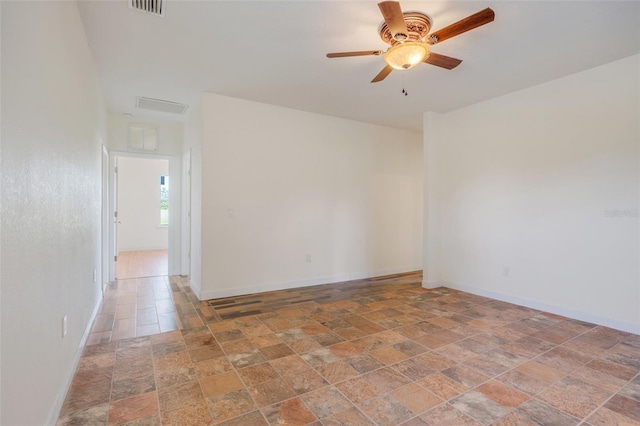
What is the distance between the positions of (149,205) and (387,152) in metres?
7.21

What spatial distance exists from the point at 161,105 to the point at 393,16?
3841mm

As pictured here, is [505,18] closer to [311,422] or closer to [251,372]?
[311,422]

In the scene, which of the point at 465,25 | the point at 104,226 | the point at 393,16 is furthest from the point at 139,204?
the point at 465,25

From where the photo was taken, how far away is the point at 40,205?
5.16 feet

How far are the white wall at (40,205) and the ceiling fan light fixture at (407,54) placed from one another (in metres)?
2.14

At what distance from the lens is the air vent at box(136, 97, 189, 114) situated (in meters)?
4.35

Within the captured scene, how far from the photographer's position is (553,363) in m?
2.50

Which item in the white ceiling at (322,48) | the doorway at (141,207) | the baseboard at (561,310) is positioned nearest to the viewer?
the white ceiling at (322,48)

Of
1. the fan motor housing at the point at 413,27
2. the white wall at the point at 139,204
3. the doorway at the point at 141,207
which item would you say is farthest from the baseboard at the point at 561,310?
the white wall at the point at 139,204

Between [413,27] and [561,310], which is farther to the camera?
[561,310]

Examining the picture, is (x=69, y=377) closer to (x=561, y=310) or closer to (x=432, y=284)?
(x=432, y=284)

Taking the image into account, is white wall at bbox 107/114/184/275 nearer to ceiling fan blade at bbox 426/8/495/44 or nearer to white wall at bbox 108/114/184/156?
white wall at bbox 108/114/184/156

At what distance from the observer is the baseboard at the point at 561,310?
312cm

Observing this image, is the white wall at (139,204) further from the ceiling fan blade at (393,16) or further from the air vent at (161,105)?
the ceiling fan blade at (393,16)
